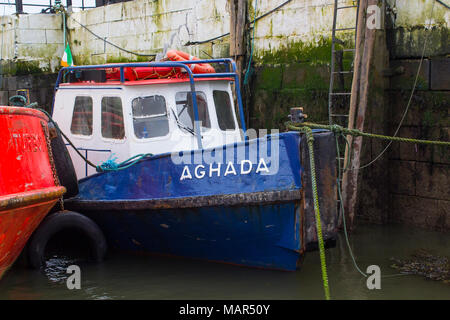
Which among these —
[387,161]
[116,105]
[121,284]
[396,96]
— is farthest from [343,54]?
[121,284]

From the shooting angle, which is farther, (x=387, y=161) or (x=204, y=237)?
A: (x=387, y=161)

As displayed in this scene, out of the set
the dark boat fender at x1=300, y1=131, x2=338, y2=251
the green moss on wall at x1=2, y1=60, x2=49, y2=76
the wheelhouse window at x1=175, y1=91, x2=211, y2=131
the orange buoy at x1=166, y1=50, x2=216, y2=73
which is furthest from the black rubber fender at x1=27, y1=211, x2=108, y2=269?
the green moss on wall at x1=2, y1=60, x2=49, y2=76

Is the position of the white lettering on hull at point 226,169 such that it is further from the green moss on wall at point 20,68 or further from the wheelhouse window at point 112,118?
the green moss on wall at point 20,68

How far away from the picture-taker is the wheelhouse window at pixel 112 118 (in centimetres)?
709

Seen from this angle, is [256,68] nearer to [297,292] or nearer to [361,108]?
[361,108]

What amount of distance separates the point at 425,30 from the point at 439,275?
10.2 feet

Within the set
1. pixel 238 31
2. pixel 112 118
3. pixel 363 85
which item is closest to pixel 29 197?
pixel 112 118

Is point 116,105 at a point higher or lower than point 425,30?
lower

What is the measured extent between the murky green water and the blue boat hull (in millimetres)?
162

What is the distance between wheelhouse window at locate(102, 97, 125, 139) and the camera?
23.3ft

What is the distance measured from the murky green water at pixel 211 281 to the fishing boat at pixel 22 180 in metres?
0.53

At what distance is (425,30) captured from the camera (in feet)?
25.3

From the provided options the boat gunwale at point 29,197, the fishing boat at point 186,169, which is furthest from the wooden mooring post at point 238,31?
the boat gunwale at point 29,197
